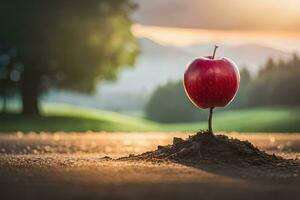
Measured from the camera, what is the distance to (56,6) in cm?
3869

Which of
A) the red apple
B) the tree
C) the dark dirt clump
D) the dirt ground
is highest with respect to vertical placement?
the tree

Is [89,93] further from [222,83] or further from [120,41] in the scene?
[222,83]

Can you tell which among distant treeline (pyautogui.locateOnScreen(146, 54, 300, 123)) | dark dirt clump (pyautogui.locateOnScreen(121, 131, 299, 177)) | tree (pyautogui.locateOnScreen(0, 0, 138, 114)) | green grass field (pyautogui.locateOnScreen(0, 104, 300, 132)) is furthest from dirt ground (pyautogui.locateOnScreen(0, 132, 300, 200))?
distant treeline (pyautogui.locateOnScreen(146, 54, 300, 123))

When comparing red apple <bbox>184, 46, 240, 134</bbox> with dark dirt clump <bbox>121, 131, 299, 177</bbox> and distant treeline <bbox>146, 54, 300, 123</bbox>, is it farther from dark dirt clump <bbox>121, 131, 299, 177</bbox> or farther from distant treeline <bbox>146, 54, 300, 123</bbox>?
distant treeline <bbox>146, 54, 300, 123</bbox>

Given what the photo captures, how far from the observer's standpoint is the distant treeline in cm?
5194

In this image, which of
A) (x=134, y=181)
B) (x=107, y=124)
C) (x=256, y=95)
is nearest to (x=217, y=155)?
(x=134, y=181)

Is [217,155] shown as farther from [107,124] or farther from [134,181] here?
[107,124]

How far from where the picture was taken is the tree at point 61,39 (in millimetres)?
38500

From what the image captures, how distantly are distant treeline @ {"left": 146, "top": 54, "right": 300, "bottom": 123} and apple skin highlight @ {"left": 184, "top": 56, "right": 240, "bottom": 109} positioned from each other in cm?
3880

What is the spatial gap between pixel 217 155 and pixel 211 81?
3.98ft

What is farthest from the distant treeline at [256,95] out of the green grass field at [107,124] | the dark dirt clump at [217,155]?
the dark dirt clump at [217,155]

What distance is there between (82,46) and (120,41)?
11.8 ft

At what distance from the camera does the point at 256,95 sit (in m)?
55.1

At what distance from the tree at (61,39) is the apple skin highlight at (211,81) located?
1051 inches
